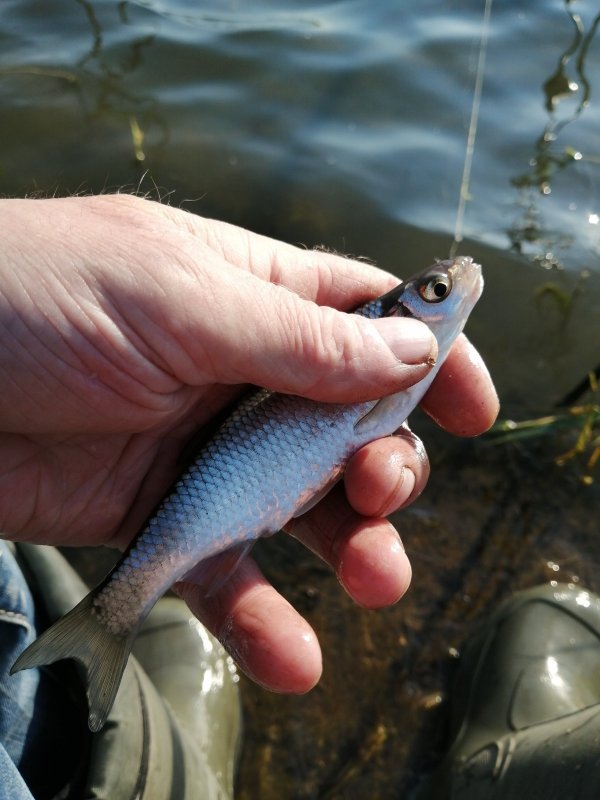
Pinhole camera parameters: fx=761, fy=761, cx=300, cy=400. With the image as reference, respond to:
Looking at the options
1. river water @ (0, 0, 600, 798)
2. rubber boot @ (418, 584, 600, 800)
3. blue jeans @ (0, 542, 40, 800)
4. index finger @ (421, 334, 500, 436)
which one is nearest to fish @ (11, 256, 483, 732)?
index finger @ (421, 334, 500, 436)

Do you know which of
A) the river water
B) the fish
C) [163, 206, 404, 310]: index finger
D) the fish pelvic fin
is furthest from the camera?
the river water

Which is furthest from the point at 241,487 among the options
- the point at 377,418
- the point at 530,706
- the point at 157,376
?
the point at 530,706

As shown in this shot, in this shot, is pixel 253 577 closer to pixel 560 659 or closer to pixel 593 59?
pixel 560 659

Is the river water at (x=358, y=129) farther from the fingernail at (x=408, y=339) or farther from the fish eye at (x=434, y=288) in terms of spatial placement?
the fingernail at (x=408, y=339)

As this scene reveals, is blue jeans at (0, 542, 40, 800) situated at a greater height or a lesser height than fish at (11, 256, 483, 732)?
lesser

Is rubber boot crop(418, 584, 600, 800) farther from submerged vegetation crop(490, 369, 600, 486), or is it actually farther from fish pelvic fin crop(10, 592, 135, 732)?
fish pelvic fin crop(10, 592, 135, 732)

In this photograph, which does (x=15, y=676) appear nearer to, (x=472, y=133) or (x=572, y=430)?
(x=572, y=430)
